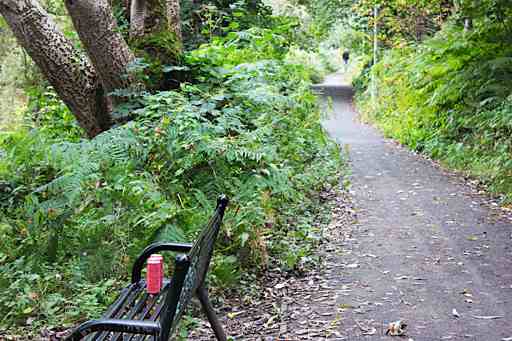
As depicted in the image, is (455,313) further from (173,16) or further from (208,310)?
(173,16)

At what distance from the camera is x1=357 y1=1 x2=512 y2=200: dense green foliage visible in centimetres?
972

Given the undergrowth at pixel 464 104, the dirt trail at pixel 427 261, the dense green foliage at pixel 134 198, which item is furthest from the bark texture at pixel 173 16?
the undergrowth at pixel 464 104

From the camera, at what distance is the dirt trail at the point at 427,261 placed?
4.40m

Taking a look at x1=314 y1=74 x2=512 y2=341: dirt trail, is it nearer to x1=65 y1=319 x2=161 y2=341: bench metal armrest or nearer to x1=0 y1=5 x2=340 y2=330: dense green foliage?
x1=0 y1=5 x2=340 y2=330: dense green foliage

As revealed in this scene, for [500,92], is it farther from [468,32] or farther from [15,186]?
[15,186]

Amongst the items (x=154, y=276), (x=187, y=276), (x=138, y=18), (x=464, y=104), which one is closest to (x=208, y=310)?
(x=154, y=276)

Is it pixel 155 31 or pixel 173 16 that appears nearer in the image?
pixel 155 31

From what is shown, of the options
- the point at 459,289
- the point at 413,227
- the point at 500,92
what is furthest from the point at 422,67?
the point at 459,289

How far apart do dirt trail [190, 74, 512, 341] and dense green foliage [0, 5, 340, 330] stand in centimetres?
47

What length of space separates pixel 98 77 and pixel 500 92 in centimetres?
783

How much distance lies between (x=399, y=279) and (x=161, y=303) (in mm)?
2795

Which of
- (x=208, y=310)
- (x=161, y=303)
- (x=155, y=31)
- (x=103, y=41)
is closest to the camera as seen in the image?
(x=161, y=303)

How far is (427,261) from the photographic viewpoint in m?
5.75

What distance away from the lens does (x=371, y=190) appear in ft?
29.7
